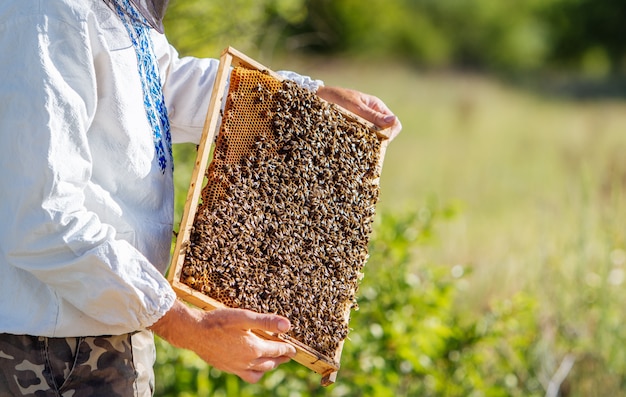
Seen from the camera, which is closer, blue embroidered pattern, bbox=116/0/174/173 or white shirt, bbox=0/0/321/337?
white shirt, bbox=0/0/321/337

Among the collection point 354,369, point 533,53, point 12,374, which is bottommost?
point 354,369

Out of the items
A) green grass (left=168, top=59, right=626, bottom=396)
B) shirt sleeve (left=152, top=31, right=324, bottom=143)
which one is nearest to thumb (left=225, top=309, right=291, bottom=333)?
shirt sleeve (left=152, top=31, right=324, bottom=143)

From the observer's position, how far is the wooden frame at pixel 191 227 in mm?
2178

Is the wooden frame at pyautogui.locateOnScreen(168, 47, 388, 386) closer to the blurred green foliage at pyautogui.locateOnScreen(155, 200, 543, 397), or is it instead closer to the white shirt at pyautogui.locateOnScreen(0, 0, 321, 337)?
the white shirt at pyautogui.locateOnScreen(0, 0, 321, 337)

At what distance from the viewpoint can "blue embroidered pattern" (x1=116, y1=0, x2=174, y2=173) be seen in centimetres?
214

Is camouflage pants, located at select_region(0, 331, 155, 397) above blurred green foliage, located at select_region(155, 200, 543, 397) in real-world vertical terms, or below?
above

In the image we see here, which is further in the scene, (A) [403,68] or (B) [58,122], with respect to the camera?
(A) [403,68]

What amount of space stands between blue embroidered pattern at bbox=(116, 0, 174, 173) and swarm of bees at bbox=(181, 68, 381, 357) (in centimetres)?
17

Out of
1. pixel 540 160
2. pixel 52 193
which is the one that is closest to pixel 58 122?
pixel 52 193

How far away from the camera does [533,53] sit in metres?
32.4

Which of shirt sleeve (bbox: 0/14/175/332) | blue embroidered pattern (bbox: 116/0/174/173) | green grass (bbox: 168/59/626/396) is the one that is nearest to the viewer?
shirt sleeve (bbox: 0/14/175/332)

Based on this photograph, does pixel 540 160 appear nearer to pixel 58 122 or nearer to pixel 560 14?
pixel 58 122

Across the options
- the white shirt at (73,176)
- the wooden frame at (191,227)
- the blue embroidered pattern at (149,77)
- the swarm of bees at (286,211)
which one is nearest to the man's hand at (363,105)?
the swarm of bees at (286,211)

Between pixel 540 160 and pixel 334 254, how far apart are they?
1123 centimetres
